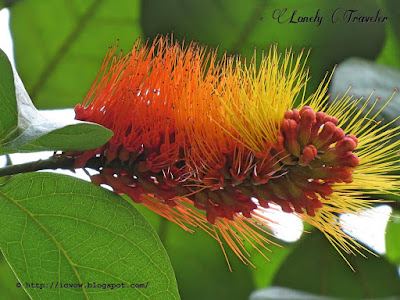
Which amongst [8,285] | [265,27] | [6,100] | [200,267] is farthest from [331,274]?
[6,100]

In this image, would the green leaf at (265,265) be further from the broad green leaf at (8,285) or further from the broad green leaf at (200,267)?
the broad green leaf at (8,285)

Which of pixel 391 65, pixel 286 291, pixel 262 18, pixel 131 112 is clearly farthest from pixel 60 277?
pixel 391 65

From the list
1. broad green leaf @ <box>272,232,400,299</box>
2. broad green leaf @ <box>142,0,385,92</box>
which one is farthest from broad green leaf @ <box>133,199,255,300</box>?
broad green leaf @ <box>142,0,385,92</box>

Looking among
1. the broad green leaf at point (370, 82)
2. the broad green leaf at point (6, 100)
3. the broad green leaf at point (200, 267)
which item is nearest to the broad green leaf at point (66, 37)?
the broad green leaf at point (200, 267)

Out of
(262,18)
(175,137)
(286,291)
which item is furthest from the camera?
(262,18)

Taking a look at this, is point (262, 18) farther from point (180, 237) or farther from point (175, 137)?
point (175, 137)

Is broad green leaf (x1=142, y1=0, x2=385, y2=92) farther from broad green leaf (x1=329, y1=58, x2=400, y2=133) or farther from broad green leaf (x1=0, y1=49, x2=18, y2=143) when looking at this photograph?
broad green leaf (x1=0, y1=49, x2=18, y2=143)
